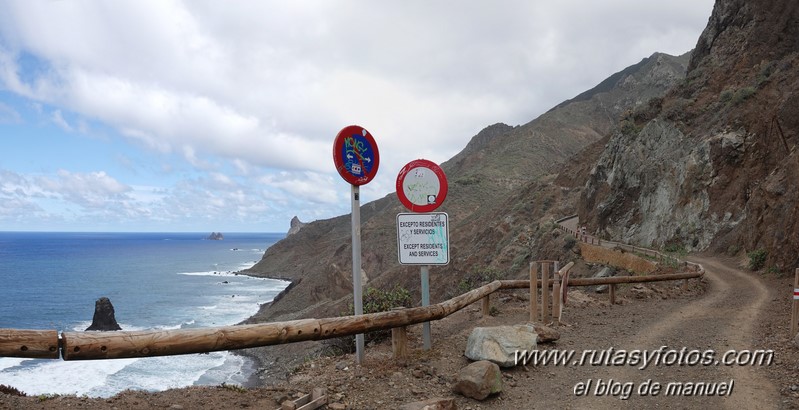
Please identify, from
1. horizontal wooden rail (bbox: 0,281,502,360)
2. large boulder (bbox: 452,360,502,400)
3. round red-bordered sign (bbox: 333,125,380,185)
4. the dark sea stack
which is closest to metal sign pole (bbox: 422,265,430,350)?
horizontal wooden rail (bbox: 0,281,502,360)

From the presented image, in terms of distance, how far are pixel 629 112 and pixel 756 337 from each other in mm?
37002

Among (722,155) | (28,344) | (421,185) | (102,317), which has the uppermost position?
(722,155)

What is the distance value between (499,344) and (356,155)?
2885 mm

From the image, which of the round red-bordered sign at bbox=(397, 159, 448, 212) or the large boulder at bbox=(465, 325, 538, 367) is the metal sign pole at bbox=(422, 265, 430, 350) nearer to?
the large boulder at bbox=(465, 325, 538, 367)

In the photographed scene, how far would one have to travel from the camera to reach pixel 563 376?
581 cm

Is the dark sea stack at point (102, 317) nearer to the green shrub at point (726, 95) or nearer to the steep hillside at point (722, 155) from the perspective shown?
the steep hillside at point (722, 155)

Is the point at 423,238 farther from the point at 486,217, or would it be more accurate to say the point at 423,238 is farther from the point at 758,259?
the point at 486,217

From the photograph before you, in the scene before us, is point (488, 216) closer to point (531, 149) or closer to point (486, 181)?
point (486, 181)

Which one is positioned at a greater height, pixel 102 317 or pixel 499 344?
pixel 499 344

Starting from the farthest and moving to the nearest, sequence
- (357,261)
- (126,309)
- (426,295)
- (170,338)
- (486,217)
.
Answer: (126,309), (486,217), (426,295), (357,261), (170,338)

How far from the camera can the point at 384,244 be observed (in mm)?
70062

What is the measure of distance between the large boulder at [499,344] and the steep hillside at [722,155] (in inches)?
578

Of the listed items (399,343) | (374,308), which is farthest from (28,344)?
(374,308)

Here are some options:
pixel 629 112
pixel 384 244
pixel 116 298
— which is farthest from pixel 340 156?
pixel 116 298
